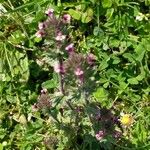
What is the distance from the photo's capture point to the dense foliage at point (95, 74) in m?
3.03

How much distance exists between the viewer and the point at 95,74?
3.08 m

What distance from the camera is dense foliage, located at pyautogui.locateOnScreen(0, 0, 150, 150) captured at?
3.03 m

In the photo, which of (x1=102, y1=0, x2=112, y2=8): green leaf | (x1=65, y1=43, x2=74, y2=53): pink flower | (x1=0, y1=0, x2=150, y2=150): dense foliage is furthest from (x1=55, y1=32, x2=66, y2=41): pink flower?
(x1=102, y1=0, x2=112, y2=8): green leaf

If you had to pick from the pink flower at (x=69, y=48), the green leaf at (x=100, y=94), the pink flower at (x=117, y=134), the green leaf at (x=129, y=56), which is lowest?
the pink flower at (x=117, y=134)

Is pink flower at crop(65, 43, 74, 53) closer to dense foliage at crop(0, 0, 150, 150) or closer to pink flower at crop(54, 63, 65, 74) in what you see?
pink flower at crop(54, 63, 65, 74)

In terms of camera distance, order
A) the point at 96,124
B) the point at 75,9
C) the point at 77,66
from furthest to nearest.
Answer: the point at 75,9 < the point at 96,124 < the point at 77,66

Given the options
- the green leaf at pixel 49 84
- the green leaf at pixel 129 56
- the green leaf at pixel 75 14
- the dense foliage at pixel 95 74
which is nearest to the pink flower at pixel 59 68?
the dense foliage at pixel 95 74

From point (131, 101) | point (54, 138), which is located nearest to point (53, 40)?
point (54, 138)

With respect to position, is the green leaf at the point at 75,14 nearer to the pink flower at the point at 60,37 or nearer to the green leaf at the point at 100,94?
the green leaf at the point at 100,94

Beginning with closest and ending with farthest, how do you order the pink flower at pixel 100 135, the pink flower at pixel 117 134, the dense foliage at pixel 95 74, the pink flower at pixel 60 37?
the pink flower at pixel 60 37 < the pink flower at pixel 100 135 < the pink flower at pixel 117 134 < the dense foliage at pixel 95 74

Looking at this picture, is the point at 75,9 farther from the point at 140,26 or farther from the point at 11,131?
the point at 11,131

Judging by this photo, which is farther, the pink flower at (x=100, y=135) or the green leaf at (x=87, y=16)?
the green leaf at (x=87, y=16)

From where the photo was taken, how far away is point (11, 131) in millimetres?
3336

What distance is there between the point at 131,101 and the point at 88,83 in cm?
83
